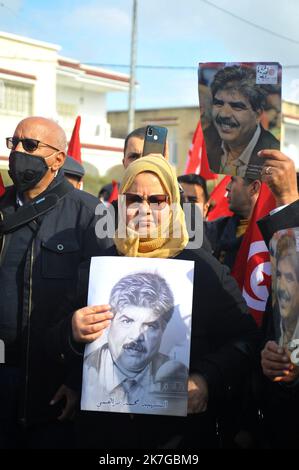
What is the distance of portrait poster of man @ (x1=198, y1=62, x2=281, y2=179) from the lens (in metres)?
3.42

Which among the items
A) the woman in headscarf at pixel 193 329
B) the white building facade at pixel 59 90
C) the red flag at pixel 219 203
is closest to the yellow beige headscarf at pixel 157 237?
the woman in headscarf at pixel 193 329

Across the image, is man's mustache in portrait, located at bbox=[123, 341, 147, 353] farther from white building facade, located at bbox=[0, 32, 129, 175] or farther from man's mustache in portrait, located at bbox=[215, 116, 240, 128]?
white building facade, located at bbox=[0, 32, 129, 175]

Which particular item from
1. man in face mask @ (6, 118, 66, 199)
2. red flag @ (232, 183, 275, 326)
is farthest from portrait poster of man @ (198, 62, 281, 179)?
man in face mask @ (6, 118, 66, 199)

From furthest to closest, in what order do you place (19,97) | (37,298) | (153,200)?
(19,97)
(37,298)
(153,200)

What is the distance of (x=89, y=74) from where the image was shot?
3347 centimetres

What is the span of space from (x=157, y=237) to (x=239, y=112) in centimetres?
91

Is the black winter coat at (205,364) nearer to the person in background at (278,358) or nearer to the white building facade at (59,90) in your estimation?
the person in background at (278,358)

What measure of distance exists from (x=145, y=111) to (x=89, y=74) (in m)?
7.23

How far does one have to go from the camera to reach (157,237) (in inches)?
113

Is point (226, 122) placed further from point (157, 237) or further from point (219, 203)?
point (219, 203)

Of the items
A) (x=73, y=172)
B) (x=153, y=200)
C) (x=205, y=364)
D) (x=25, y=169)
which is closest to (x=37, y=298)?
(x=25, y=169)

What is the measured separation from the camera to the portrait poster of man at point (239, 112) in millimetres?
3424

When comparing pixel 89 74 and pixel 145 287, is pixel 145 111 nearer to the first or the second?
pixel 89 74

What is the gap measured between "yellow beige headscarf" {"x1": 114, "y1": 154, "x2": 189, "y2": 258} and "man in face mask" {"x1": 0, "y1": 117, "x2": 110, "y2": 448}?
0.54 m
